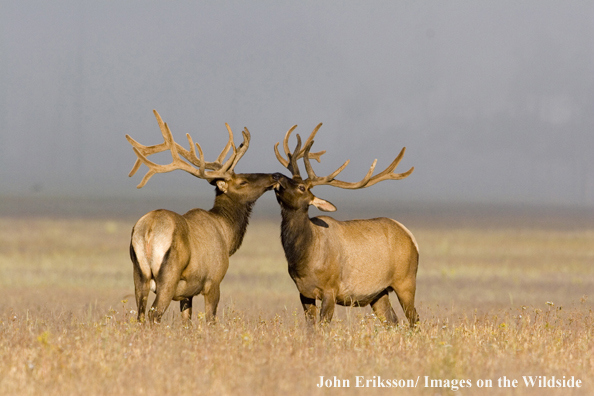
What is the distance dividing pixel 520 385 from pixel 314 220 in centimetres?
495

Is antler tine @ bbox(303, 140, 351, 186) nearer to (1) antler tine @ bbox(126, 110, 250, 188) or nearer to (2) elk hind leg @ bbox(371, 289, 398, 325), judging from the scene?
(1) antler tine @ bbox(126, 110, 250, 188)

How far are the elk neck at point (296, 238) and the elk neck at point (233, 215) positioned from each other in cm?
95

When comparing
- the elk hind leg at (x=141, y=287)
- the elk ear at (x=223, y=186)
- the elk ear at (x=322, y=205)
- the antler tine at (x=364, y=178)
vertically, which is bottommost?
the elk hind leg at (x=141, y=287)

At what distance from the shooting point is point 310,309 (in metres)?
10.5

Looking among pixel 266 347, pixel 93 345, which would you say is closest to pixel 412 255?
pixel 266 347

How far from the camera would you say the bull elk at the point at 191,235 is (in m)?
9.46

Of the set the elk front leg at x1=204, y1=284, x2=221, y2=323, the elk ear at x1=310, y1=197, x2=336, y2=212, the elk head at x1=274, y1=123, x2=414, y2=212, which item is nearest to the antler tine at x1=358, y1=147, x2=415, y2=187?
the elk head at x1=274, y1=123, x2=414, y2=212

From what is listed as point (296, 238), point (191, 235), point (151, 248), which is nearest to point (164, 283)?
point (151, 248)

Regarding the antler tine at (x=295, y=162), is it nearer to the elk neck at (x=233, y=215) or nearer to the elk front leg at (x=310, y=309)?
the elk neck at (x=233, y=215)

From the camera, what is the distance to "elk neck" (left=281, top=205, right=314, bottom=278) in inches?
410

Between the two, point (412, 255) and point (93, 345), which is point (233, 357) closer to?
point (93, 345)

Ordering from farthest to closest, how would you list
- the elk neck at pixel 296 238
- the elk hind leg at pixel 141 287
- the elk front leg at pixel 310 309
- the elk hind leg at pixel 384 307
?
the elk hind leg at pixel 384 307
the elk neck at pixel 296 238
the elk front leg at pixel 310 309
the elk hind leg at pixel 141 287

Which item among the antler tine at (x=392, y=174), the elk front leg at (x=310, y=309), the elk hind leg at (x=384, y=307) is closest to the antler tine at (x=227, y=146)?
the antler tine at (x=392, y=174)

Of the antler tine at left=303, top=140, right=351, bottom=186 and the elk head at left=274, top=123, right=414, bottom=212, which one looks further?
the antler tine at left=303, top=140, right=351, bottom=186
